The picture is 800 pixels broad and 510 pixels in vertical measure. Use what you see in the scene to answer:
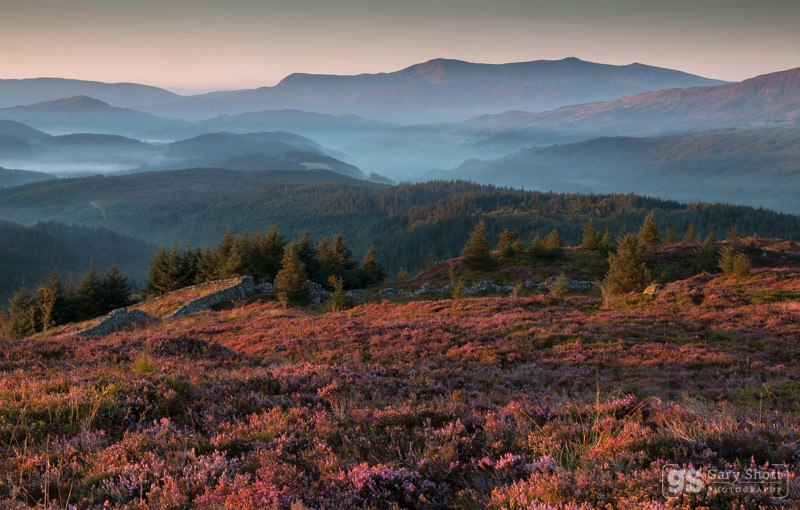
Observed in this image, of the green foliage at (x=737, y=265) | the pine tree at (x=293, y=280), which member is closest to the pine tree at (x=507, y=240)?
the green foliage at (x=737, y=265)

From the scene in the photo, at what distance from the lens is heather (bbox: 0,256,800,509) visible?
12.8ft

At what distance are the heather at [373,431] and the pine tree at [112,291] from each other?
37.7m

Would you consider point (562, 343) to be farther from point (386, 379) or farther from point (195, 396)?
point (195, 396)

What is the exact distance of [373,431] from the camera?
17.5 ft

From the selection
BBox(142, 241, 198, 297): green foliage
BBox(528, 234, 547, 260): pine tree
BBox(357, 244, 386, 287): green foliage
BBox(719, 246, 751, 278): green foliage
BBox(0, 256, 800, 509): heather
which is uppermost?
BBox(0, 256, 800, 509): heather

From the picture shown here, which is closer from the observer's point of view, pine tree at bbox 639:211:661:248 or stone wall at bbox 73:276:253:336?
stone wall at bbox 73:276:253:336

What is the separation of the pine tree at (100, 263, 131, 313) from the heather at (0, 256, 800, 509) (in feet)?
124

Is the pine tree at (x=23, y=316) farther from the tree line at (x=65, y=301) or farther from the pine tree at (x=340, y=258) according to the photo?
the pine tree at (x=340, y=258)

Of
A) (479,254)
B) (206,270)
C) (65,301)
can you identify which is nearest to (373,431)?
(479,254)

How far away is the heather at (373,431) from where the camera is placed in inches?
154

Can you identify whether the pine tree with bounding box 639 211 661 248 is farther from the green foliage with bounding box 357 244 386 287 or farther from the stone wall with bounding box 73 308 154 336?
the stone wall with bounding box 73 308 154 336

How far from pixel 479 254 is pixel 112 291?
134 ft

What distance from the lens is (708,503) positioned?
3418mm

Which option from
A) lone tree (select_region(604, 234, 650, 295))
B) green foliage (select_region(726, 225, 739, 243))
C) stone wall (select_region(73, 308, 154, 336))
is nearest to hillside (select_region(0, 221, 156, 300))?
stone wall (select_region(73, 308, 154, 336))
